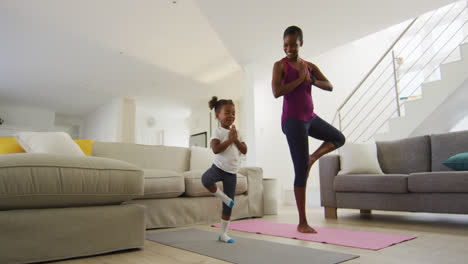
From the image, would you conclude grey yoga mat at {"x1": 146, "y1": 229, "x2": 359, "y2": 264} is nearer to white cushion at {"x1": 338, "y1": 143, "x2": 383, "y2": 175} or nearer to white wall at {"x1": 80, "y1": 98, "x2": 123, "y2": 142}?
white cushion at {"x1": 338, "y1": 143, "x2": 383, "y2": 175}

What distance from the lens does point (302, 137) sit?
189 centimetres

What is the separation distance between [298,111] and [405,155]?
178cm

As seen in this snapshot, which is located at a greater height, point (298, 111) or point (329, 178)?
point (298, 111)

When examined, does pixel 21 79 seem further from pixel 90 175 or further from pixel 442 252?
pixel 442 252

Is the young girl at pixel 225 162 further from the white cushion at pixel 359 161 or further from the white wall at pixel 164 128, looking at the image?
the white wall at pixel 164 128

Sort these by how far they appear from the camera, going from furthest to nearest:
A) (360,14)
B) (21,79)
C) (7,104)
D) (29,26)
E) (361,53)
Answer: (7,104), (21,79), (361,53), (29,26), (360,14)

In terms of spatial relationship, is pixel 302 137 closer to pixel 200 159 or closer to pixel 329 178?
pixel 329 178

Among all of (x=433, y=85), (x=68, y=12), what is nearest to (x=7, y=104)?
(x=68, y=12)

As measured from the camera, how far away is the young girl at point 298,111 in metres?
1.90

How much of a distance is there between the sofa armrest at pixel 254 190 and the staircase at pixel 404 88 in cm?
216

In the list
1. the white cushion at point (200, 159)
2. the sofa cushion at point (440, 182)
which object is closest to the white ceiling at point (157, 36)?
the white cushion at point (200, 159)

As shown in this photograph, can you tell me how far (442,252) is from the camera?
1.42m

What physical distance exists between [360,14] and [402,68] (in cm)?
289

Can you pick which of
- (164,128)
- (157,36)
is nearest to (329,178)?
(157,36)
